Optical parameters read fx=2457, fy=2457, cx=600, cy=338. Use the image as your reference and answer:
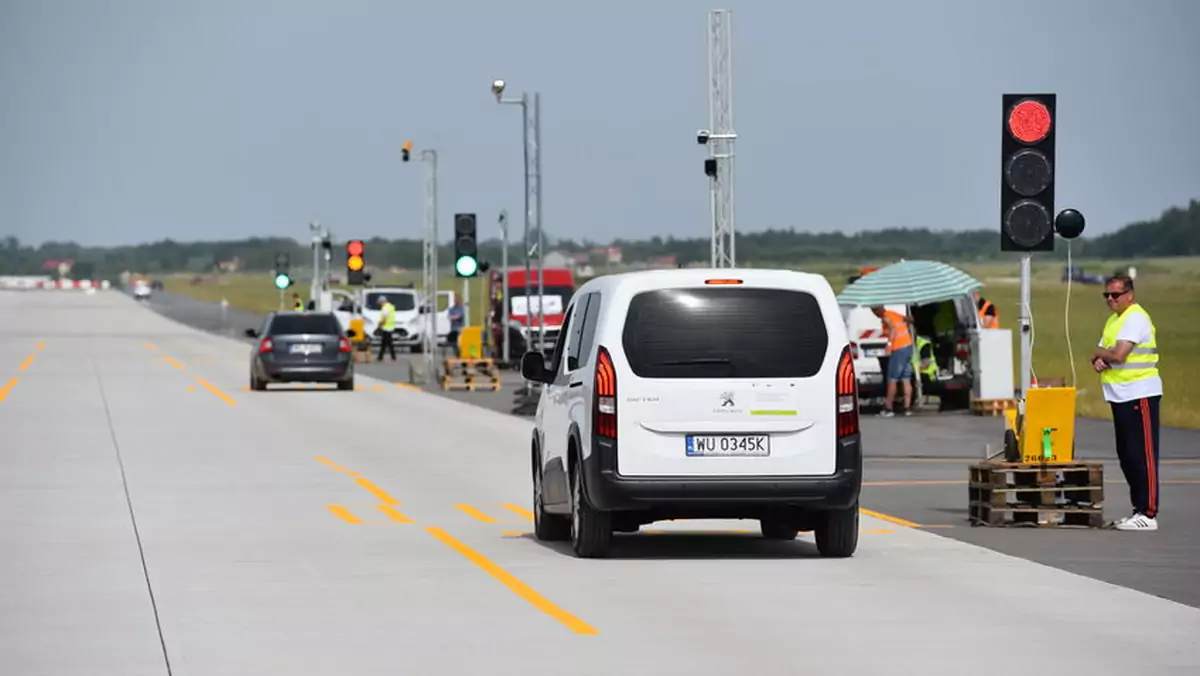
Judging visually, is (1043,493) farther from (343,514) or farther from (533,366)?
(343,514)

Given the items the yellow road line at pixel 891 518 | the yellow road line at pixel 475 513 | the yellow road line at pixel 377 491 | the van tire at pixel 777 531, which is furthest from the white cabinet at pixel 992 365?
the van tire at pixel 777 531

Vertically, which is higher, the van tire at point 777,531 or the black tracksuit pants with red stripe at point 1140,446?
the black tracksuit pants with red stripe at point 1140,446

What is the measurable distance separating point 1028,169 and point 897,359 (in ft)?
54.2

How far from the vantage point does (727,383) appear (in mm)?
14711

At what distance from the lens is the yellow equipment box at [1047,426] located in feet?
58.2

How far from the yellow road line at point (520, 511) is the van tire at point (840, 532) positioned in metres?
3.82

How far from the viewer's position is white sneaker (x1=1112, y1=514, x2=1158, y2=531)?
17.1 m

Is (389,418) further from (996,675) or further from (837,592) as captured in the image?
(996,675)

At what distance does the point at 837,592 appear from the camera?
13164 millimetres

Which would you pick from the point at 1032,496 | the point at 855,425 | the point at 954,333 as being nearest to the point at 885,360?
the point at 954,333

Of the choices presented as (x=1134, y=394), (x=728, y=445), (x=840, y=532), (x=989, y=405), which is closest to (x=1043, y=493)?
(x=1134, y=394)

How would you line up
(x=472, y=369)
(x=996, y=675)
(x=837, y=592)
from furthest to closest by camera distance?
1. (x=472, y=369)
2. (x=837, y=592)
3. (x=996, y=675)

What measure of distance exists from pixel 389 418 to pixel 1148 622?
932 inches

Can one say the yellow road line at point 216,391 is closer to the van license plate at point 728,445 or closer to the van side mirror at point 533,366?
the van side mirror at point 533,366
